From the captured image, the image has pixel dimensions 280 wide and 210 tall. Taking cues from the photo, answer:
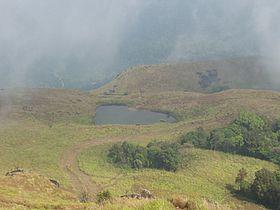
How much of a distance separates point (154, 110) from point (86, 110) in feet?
75.3

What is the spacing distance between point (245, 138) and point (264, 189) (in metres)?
35.5

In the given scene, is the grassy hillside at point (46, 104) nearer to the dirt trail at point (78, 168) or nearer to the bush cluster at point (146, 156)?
the dirt trail at point (78, 168)

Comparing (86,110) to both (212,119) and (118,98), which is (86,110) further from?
(212,119)

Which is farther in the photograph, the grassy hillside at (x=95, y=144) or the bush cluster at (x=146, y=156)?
the bush cluster at (x=146, y=156)

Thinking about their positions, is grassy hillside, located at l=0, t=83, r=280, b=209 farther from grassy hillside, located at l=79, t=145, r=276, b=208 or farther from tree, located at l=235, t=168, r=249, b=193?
tree, located at l=235, t=168, r=249, b=193

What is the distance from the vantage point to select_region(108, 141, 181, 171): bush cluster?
8394 centimetres

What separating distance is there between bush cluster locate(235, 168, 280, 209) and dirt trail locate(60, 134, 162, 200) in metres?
20.8

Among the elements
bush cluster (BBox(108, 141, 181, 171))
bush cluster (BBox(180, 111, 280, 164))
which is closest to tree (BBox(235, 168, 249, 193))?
bush cluster (BBox(108, 141, 181, 171))

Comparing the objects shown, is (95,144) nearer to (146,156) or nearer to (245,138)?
(146,156)

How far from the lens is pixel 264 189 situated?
63.4 metres

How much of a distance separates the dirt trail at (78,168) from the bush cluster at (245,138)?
1595cm

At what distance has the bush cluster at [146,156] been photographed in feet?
275

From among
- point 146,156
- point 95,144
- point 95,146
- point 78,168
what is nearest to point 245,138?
point 146,156

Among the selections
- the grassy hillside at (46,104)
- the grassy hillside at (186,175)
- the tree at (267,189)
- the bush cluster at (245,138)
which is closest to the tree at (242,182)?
the tree at (267,189)
